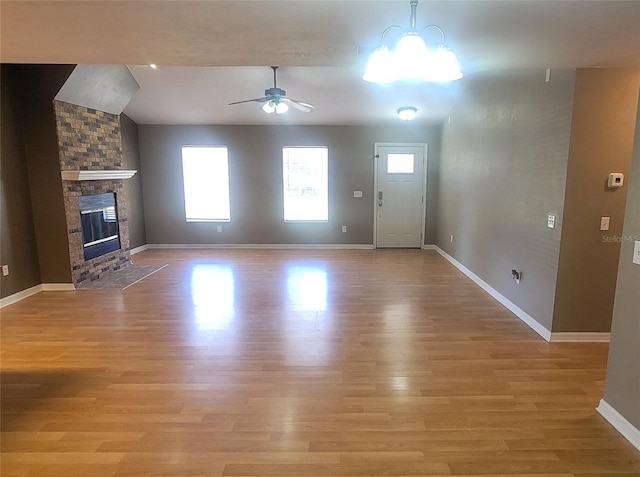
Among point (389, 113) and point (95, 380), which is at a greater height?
point (389, 113)

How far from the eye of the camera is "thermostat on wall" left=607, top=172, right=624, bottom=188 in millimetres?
3057

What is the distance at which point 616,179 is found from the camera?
3061 mm

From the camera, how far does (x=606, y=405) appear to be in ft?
7.47

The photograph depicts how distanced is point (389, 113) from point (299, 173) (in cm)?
201

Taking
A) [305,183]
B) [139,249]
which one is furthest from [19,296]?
[305,183]

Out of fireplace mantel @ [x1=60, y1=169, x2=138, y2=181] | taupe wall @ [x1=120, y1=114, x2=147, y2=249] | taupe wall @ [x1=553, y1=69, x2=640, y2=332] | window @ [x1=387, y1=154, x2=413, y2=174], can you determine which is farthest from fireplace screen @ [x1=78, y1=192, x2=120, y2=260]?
taupe wall @ [x1=553, y1=69, x2=640, y2=332]

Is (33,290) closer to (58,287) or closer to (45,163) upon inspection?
(58,287)

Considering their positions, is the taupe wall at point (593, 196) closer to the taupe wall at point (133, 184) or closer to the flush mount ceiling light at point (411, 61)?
the flush mount ceiling light at point (411, 61)

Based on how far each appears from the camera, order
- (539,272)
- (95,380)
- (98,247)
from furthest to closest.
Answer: (98,247)
(539,272)
(95,380)

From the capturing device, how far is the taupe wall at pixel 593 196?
2.99m

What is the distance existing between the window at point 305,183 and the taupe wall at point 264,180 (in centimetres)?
12

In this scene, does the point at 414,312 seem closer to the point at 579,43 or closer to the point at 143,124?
the point at 579,43

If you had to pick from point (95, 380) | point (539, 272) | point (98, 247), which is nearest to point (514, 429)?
point (539, 272)

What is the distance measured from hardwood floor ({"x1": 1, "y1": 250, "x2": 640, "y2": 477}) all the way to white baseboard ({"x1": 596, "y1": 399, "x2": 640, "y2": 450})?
44 mm
